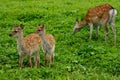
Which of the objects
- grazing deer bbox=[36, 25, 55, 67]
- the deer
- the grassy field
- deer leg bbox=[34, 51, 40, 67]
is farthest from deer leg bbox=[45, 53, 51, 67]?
the deer

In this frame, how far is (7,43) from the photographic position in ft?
39.1

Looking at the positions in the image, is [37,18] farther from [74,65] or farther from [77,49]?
[74,65]

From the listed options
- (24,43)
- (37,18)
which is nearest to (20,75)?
(24,43)

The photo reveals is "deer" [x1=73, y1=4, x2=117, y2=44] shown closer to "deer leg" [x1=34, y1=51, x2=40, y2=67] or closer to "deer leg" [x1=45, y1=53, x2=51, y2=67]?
"deer leg" [x1=45, y1=53, x2=51, y2=67]

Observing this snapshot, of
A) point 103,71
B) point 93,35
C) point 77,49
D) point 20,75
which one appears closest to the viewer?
point 20,75

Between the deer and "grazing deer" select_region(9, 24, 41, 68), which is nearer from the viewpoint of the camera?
"grazing deer" select_region(9, 24, 41, 68)

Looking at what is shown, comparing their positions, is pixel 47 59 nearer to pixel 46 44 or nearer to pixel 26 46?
pixel 46 44

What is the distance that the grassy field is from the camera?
921 centimetres

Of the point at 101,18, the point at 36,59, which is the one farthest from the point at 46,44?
the point at 101,18

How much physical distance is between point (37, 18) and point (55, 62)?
479 centimetres

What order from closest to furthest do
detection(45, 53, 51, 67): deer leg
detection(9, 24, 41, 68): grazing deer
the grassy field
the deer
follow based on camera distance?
the grassy field, detection(9, 24, 41, 68): grazing deer, detection(45, 53, 51, 67): deer leg, the deer

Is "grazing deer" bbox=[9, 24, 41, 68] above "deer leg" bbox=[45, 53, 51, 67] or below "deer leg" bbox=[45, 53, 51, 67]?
above

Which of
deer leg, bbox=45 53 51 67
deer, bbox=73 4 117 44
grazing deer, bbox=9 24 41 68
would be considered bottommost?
deer leg, bbox=45 53 51 67

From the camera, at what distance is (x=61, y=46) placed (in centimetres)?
1194
